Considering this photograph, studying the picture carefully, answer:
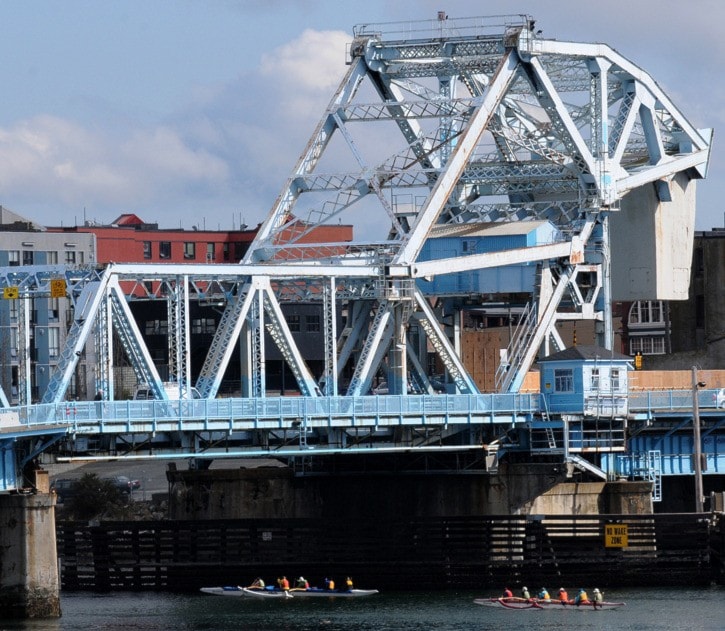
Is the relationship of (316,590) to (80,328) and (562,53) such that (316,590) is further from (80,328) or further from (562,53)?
(562,53)

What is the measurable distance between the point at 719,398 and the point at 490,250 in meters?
13.6

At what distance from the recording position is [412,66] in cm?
11844

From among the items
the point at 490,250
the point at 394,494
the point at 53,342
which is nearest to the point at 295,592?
the point at 394,494

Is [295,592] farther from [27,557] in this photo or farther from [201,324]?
[201,324]

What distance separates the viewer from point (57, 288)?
95312 millimetres

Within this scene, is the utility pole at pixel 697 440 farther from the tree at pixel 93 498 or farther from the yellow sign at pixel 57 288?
the tree at pixel 93 498

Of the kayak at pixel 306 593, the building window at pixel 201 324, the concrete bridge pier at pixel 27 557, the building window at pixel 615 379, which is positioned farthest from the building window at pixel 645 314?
the concrete bridge pier at pixel 27 557

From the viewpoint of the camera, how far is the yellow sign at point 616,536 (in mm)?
109938

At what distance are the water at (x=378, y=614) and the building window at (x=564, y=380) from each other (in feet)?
33.1

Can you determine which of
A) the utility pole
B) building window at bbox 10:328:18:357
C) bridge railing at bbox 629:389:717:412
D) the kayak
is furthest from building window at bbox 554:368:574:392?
building window at bbox 10:328:18:357

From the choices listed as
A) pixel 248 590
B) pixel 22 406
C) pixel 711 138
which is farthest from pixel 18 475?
pixel 711 138

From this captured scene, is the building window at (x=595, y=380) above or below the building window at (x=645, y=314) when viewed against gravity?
below

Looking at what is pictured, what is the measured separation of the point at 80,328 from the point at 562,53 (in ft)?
110

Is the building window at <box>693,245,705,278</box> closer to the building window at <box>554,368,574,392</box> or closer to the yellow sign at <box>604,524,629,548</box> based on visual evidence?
the building window at <box>554,368,574,392</box>
